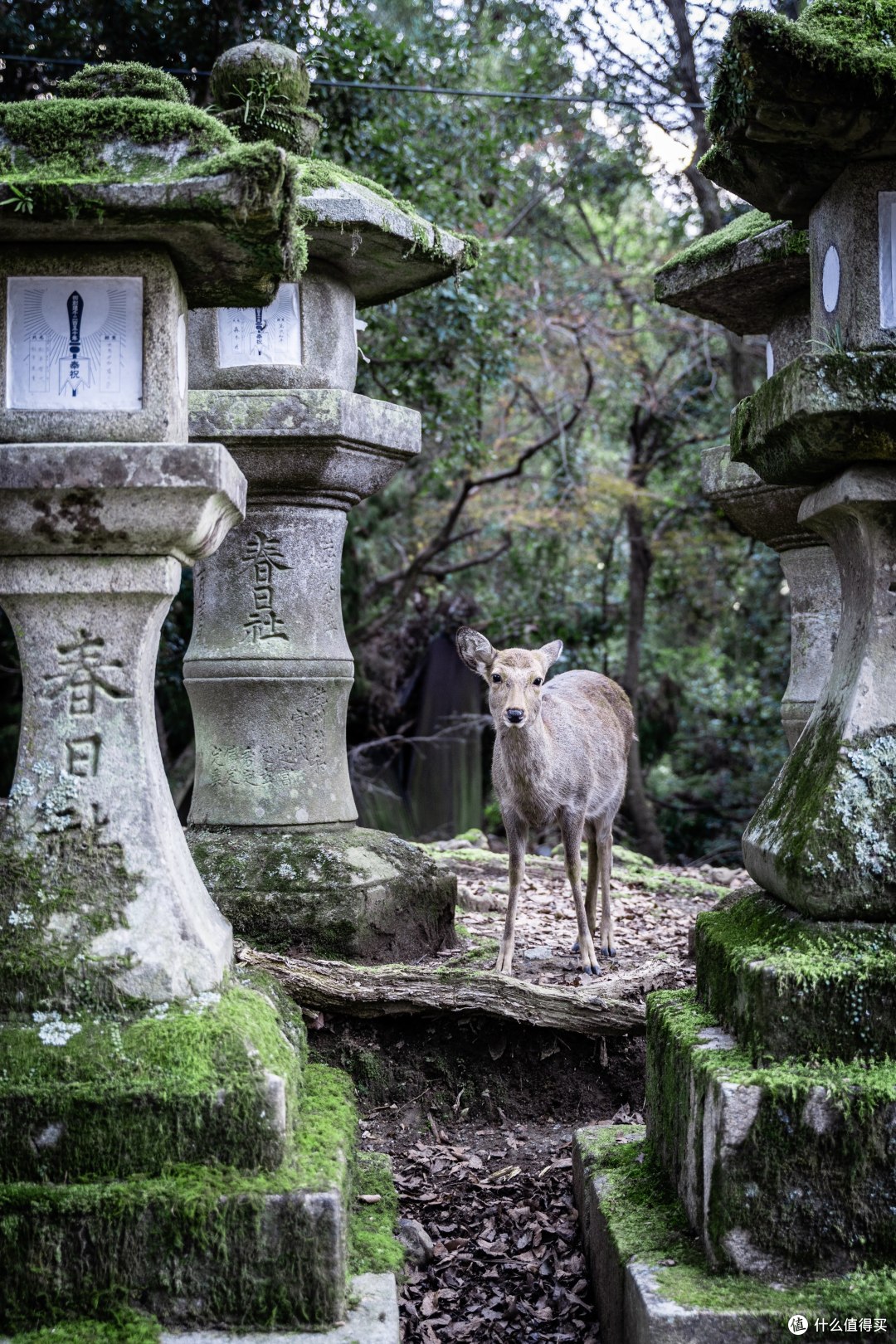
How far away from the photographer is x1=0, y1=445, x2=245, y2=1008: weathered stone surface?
299 cm

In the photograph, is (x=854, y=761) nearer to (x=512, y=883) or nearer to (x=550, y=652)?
(x=512, y=883)

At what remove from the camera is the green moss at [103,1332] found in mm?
2641

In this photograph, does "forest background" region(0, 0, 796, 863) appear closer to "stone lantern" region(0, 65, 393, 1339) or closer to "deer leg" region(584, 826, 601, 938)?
"deer leg" region(584, 826, 601, 938)

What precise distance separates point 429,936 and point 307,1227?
2.76 m

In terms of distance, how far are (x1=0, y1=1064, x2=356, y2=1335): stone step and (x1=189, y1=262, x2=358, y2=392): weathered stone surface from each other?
3.49 metres

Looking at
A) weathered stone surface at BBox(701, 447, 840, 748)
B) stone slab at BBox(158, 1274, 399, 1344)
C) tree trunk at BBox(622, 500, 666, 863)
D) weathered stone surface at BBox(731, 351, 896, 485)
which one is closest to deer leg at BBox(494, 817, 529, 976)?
weathered stone surface at BBox(701, 447, 840, 748)

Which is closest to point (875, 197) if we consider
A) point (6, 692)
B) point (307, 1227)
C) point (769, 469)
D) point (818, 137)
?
point (818, 137)

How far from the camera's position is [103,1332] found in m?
2.67

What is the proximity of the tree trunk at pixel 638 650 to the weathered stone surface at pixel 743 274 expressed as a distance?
7.51 meters

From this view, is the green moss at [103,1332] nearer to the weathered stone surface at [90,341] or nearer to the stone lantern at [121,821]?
the stone lantern at [121,821]

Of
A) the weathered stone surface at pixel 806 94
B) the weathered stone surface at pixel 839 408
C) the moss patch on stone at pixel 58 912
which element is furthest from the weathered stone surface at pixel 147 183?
the weathered stone surface at pixel 839 408

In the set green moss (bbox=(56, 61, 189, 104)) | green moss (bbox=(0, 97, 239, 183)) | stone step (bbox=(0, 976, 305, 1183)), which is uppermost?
green moss (bbox=(56, 61, 189, 104))

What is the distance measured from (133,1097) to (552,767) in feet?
10.1

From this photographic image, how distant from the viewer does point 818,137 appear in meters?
3.12
